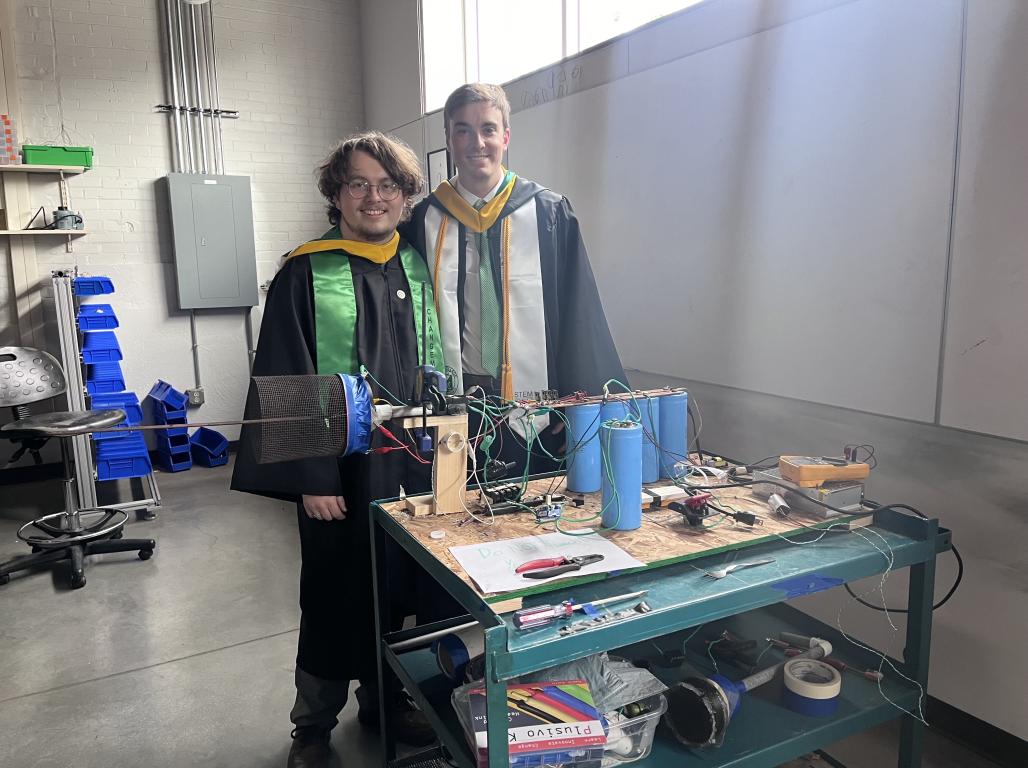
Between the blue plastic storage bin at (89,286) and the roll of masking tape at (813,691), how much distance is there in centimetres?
401

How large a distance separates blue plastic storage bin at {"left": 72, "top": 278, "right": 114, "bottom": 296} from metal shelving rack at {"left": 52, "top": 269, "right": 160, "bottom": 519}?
233mm

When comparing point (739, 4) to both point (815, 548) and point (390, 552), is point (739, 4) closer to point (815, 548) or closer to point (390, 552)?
point (815, 548)

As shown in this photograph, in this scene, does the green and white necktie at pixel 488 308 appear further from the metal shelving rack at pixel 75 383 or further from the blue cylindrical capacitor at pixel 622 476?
the metal shelving rack at pixel 75 383

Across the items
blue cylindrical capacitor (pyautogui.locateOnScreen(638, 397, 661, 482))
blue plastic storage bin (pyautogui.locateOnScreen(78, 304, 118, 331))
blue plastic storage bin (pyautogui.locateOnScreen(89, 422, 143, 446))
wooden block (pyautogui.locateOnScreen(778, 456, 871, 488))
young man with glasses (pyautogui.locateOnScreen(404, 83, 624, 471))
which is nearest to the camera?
wooden block (pyautogui.locateOnScreen(778, 456, 871, 488))

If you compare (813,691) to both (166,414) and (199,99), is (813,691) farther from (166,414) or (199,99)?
(199,99)

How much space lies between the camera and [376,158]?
70.3 inches

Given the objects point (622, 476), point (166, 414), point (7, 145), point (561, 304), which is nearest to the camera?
point (622, 476)

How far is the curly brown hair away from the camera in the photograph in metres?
1.79

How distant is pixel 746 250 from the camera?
7.91 feet

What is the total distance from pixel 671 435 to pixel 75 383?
3.22m

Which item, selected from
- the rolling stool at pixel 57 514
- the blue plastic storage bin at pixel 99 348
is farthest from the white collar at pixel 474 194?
the blue plastic storage bin at pixel 99 348

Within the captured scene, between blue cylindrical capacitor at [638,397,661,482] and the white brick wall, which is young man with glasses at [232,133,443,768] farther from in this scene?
the white brick wall

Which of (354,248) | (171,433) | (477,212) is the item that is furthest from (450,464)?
(171,433)

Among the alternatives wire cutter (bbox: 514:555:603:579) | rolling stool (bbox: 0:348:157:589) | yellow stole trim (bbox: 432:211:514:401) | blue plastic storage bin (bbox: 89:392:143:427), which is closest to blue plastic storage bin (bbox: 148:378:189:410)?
blue plastic storage bin (bbox: 89:392:143:427)
